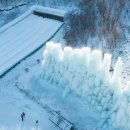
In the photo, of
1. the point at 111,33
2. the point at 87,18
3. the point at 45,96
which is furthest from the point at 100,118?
the point at 87,18

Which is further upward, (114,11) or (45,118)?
(114,11)

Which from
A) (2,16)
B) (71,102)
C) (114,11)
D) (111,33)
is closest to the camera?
(71,102)

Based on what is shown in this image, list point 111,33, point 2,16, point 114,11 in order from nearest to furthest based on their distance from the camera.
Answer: point 111,33
point 114,11
point 2,16

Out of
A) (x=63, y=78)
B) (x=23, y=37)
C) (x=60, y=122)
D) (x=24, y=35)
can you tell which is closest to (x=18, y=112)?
(x=60, y=122)

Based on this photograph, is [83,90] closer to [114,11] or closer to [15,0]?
[114,11]

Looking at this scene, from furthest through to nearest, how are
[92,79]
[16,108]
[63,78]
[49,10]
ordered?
[49,10]
[63,78]
[16,108]
[92,79]

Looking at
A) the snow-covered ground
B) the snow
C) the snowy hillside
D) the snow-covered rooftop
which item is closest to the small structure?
the snowy hillside

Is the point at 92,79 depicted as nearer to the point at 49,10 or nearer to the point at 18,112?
the point at 18,112
